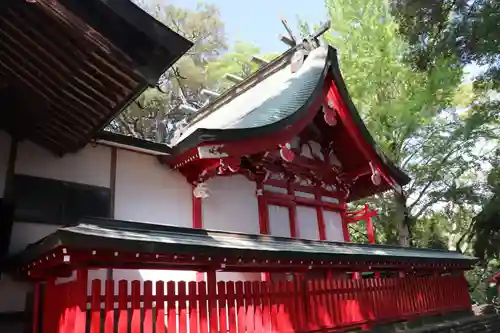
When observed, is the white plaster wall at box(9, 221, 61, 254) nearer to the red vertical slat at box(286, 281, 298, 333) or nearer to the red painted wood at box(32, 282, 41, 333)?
the red painted wood at box(32, 282, 41, 333)

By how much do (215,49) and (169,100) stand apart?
514 cm

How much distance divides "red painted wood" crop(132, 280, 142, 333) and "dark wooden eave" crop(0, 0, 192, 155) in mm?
2241

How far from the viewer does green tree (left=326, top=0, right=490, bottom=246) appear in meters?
15.1

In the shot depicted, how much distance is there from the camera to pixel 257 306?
5.79 meters

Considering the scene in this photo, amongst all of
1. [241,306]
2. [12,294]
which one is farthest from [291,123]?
[12,294]

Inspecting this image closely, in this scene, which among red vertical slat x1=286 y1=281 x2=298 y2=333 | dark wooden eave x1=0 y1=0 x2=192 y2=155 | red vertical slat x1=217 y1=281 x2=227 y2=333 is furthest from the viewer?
red vertical slat x1=286 y1=281 x2=298 y2=333

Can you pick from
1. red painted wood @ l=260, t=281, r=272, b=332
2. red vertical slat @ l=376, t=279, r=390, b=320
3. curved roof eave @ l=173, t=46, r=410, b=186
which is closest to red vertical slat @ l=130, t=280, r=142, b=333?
red painted wood @ l=260, t=281, r=272, b=332

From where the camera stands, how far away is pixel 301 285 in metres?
6.39

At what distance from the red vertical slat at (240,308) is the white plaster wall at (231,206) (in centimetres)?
251

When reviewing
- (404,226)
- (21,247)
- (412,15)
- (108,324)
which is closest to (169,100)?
(404,226)

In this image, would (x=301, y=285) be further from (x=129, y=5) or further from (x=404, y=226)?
(x=404, y=226)

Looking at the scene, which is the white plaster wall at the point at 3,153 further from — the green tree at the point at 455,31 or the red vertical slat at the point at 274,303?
the green tree at the point at 455,31

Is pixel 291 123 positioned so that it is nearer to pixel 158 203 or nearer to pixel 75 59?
pixel 158 203

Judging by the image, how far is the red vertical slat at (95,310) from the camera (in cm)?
421
